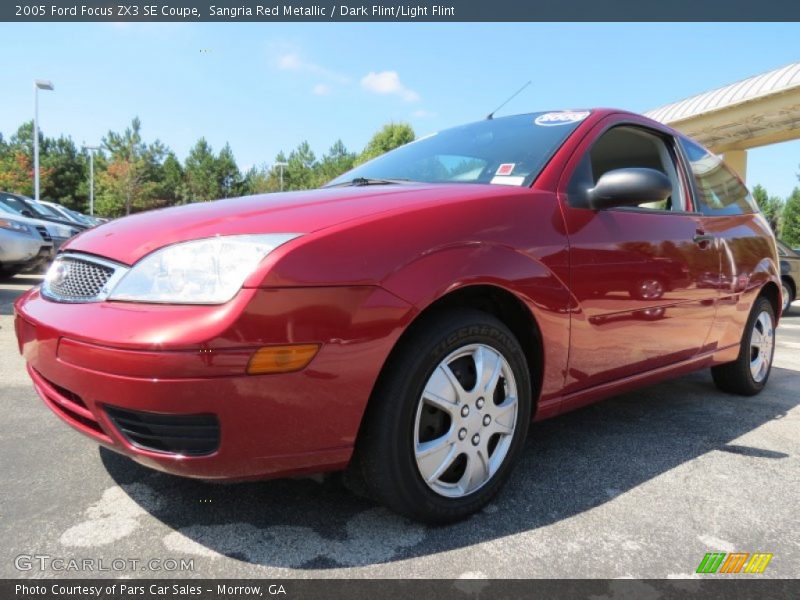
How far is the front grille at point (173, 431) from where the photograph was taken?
1.49 metres

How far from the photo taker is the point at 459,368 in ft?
6.22

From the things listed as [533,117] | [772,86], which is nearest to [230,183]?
[772,86]

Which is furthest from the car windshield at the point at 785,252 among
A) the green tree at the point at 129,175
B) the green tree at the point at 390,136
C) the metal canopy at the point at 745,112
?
the green tree at the point at 129,175

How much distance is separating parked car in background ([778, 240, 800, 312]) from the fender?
9.46 meters

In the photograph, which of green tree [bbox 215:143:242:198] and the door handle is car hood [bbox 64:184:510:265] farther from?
green tree [bbox 215:143:242:198]

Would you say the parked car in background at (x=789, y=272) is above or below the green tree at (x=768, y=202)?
below

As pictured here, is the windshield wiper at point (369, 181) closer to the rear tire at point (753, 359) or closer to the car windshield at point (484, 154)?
the car windshield at point (484, 154)

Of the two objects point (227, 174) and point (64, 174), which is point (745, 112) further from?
point (64, 174)

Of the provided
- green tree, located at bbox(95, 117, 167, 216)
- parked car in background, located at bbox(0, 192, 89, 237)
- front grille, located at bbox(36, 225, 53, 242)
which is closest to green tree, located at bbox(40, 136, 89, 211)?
green tree, located at bbox(95, 117, 167, 216)

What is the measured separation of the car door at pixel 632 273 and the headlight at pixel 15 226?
24.7 ft

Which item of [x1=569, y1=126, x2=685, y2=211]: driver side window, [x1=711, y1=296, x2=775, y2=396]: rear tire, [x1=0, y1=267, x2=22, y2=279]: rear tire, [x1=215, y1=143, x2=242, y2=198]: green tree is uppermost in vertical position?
[x1=215, y1=143, x2=242, y2=198]: green tree

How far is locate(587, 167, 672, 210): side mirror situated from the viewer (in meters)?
2.21

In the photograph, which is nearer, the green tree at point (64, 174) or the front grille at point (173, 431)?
the front grille at point (173, 431)

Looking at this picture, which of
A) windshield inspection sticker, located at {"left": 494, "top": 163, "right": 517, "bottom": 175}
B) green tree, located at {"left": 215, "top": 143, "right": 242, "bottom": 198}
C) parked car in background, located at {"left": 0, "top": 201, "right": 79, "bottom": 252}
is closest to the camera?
windshield inspection sticker, located at {"left": 494, "top": 163, "right": 517, "bottom": 175}
